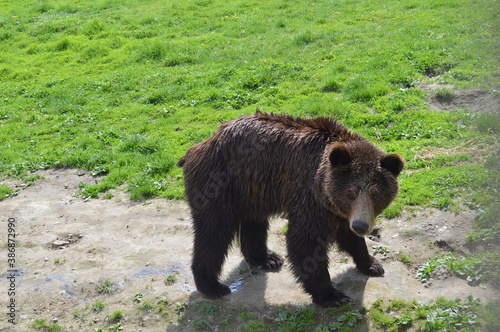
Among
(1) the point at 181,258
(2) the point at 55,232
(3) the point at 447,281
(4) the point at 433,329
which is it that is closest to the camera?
(4) the point at 433,329

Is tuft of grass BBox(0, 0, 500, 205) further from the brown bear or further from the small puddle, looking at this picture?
the small puddle

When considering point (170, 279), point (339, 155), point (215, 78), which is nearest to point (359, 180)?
point (339, 155)

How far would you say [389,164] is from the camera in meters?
6.52

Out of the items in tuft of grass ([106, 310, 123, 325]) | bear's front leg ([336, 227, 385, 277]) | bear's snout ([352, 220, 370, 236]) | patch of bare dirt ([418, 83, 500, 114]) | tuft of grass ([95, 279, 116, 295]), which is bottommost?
tuft of grass ([106, 310, 123, 325])

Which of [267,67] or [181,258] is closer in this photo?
[181,258]

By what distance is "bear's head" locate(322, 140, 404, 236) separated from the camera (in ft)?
21.2

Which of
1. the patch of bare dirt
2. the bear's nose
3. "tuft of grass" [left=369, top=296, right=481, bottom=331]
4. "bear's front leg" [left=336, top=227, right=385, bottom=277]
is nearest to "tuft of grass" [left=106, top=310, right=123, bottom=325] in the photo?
"bear's front leg" [left=336, top=227, right=385, bottom=277]

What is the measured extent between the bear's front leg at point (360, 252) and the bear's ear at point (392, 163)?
1.17m

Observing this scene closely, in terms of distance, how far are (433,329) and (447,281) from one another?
100 centimetres

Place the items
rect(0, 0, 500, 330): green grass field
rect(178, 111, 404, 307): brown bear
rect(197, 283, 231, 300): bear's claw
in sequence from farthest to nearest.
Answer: rect(0, 0, 500, 330): green grass field, rect(197, 283, 231, 300): bear's claw, rect(178, 111, 404, 307): brown bear

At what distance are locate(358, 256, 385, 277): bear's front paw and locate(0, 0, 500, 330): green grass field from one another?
→ 137cm

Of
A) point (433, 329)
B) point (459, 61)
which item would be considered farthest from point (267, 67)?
point (433, 329)

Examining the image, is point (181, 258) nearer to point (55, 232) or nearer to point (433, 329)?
point (55, 232)

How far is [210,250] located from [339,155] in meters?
2.15
